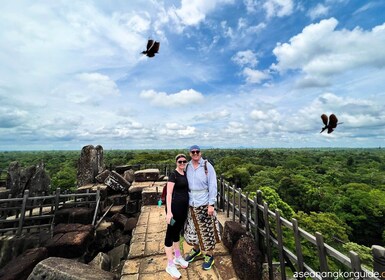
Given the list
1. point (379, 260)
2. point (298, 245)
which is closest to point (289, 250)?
point (298, 245)

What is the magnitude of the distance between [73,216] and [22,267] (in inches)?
95.8

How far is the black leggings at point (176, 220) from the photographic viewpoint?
3143mm

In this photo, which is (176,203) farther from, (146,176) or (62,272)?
(146,176)

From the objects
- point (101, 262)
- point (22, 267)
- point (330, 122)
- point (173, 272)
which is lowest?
point (101, 262)

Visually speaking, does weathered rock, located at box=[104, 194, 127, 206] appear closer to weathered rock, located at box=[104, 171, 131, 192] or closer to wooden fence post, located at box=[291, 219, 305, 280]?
weathered rock, located at box=[104, 171, 131, 192]

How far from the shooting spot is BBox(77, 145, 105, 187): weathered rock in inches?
433

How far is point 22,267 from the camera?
4402 mm

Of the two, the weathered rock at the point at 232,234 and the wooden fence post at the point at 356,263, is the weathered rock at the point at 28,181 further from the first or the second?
the wooden fence post at the point at 356,263

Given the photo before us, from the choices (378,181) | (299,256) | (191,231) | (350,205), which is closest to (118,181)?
(191,231)

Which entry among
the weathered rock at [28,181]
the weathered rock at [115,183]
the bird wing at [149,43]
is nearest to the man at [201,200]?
the bird wing at [149,43]

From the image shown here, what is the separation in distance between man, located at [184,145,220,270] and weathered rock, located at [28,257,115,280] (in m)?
1.76

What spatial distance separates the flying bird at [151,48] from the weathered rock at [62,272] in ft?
11.5

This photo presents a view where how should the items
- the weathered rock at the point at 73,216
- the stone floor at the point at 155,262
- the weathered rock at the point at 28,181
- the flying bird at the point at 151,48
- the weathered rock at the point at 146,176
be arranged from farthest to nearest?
the weathered rock at the point at 146,176, the weathered rock at the point at 28,181, the weathered rock at the point at 73,216, the stone floor at the point at 155,262, the flying bird at the point at 151,48

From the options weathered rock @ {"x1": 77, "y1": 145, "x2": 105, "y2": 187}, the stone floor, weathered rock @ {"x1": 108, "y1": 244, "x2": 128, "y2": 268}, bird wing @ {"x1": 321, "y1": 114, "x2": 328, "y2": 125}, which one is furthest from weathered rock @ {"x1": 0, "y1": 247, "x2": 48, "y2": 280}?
weathered rock @ {"x1": 77, "y1": 145, "x2": 105, "y2": 187}
